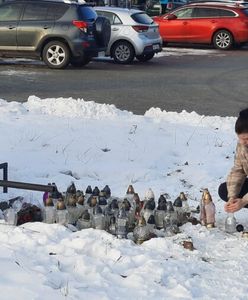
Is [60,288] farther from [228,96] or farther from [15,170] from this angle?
[228,96]

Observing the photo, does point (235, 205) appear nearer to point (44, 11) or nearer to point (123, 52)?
point (44, 11)

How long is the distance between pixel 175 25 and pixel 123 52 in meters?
5.66

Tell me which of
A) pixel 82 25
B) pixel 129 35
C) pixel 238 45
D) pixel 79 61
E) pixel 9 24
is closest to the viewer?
pixel 82 25

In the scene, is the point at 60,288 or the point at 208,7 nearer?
the point at 60,288

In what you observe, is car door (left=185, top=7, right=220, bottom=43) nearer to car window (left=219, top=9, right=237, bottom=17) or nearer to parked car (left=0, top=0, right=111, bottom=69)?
car window (left=219, top=9, right=237, bottom=17)

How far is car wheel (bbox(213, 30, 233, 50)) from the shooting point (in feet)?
77.6

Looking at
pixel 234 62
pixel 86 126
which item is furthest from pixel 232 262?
pixel 234 62

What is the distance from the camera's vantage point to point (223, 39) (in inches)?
934

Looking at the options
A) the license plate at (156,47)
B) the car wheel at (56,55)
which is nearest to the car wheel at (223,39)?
the license plate at (156,47)

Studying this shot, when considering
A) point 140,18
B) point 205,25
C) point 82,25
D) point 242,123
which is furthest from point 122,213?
point 205,25

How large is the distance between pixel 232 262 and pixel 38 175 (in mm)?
2751

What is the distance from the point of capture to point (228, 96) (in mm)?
13781

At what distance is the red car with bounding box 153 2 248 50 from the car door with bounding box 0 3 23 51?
7.44 metres

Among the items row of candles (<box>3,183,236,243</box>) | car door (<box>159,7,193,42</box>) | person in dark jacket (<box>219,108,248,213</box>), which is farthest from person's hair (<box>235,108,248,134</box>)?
car door (<box>159,7,193,42</box>)
